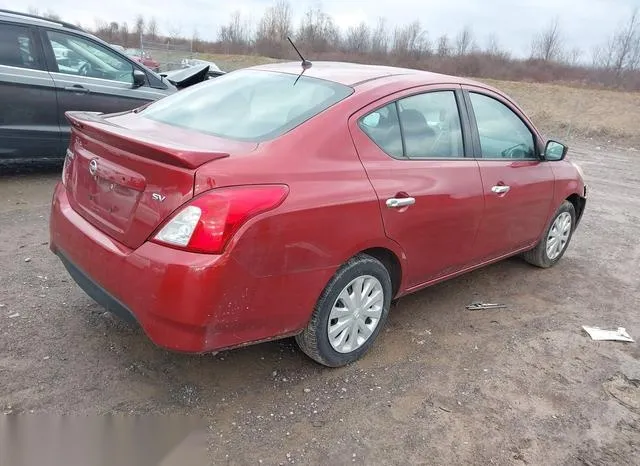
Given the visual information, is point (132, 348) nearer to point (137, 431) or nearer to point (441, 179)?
point (137, 431)

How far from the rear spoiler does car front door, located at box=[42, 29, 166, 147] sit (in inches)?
144

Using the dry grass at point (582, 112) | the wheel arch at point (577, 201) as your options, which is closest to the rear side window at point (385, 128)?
the wheel arch at point (577, 201)

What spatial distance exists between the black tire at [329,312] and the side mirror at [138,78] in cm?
458

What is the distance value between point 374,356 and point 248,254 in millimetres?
1269

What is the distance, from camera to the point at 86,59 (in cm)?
632

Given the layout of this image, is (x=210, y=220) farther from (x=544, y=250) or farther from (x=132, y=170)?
(x=544, y=250)

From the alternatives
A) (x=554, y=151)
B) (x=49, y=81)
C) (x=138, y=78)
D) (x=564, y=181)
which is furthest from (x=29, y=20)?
(x=564, y=181)

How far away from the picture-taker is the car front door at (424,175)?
2.96 meters

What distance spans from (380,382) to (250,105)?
66.0 inches

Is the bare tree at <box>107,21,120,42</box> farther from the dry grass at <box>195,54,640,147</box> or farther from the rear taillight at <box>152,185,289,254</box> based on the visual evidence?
the rear taillight at <box>152,185,289,254</box>

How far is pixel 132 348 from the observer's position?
10.2ft

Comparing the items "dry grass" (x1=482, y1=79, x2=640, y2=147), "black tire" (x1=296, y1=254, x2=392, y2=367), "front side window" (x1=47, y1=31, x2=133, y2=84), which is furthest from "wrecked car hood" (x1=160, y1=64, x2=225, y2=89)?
"dry grass" (x1=482, y1=79, x2=640, y2=147)

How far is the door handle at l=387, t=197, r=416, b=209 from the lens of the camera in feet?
9.67

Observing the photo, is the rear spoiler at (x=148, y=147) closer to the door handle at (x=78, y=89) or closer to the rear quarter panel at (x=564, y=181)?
the rear quarter panel at (x=564, y=181)
